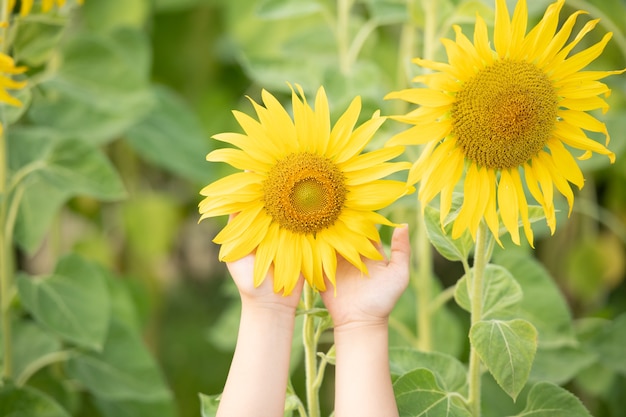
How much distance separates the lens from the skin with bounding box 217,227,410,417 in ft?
1.75

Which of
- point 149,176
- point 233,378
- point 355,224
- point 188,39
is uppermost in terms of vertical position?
point 188,39

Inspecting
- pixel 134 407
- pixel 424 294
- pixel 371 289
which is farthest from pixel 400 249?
pixel 134 407

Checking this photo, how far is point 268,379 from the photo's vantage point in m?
0.54

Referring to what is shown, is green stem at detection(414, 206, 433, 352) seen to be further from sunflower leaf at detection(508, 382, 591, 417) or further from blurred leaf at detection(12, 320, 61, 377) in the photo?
blurred leaf at detection(12, 320, 61, 377)

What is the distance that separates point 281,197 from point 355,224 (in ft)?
0.16

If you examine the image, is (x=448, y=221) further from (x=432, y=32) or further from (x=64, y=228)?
(x=64, y=228)

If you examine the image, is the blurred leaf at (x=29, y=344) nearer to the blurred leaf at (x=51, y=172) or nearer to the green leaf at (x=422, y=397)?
the blurred leaf at (x=51, y=172)

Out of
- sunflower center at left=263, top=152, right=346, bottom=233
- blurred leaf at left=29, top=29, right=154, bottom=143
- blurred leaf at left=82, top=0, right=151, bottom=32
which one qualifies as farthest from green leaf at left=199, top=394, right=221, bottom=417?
blurred leaf at left=82, top=0, right=151, bottom=32

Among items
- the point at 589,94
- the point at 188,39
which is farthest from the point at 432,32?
the point at 188,39

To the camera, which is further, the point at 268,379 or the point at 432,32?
the point at 432,32

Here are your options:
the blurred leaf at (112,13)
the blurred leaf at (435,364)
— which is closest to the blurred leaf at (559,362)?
the blurred leaf at (435,364)

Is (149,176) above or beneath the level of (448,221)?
above

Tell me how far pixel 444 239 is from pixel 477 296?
0.04m

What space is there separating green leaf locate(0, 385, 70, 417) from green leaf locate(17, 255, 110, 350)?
2.5 inches
